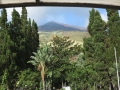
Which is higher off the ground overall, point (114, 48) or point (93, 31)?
point (93, 31)

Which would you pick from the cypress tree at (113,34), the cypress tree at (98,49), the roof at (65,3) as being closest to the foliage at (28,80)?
the cypress tree at (98,49)

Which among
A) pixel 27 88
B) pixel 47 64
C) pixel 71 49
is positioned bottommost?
pixel 27 88

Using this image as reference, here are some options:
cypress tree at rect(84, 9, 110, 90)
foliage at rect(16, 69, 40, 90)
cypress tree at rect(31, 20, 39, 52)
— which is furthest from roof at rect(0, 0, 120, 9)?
cypress tree at rect(31, 20, 39, 52)

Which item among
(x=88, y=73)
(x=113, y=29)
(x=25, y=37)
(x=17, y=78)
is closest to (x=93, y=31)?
(x=113, y=29)

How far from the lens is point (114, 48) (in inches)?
1174

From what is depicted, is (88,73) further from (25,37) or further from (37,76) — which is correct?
(25,37)

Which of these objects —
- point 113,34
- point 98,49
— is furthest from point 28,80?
point 113,34

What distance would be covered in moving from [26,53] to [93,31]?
28.2ft

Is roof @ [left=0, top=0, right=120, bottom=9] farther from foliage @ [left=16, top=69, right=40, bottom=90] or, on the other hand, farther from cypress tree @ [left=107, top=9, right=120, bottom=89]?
foliage @ [left=16, top=69, right=40, bottom=90]

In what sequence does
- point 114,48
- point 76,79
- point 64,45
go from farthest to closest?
1. point 64,45
2. point 76,79
3. point 114,48

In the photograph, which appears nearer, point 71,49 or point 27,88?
point 27,88

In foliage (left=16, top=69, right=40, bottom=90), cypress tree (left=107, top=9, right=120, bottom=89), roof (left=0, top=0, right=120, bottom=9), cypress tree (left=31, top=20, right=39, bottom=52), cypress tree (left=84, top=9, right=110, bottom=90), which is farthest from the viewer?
cypress tree (left=31, top=20, right=39, bottom=52)

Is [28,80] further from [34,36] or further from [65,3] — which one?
[65,3]

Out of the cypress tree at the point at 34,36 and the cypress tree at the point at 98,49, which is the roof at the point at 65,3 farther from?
the cypress tree at the point at 34,36
